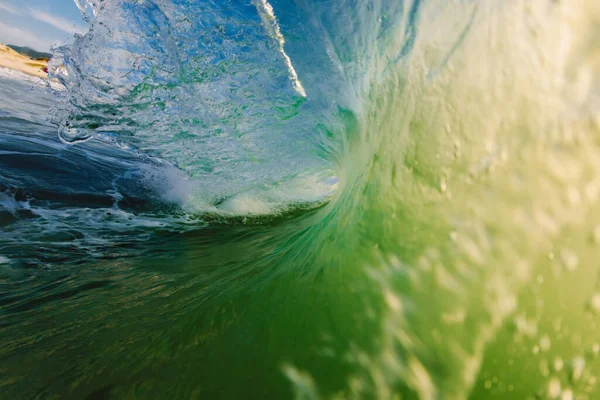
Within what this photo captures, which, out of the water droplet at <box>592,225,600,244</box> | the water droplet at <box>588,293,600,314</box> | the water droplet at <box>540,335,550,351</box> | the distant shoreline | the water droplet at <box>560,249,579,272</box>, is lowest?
the water droplet at <box>540,335,550,351</box>

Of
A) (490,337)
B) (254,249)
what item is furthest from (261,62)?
(490,337)

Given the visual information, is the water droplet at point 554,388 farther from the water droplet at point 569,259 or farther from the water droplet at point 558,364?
the water droplet at point 569,259

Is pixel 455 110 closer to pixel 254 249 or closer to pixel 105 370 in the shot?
pixel 105 370

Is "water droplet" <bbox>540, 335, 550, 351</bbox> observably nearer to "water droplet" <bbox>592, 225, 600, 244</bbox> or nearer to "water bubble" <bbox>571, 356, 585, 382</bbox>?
"water bubble" <bbox>571, 356, 585, 382</bbox>

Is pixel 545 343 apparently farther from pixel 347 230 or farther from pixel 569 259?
pixel 347 230

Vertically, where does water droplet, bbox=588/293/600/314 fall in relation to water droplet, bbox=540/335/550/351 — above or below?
above

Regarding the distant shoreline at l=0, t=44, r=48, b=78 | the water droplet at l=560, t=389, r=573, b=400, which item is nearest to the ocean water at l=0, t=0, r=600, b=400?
the water droplet at l=560, t=389, r=573, b=400
